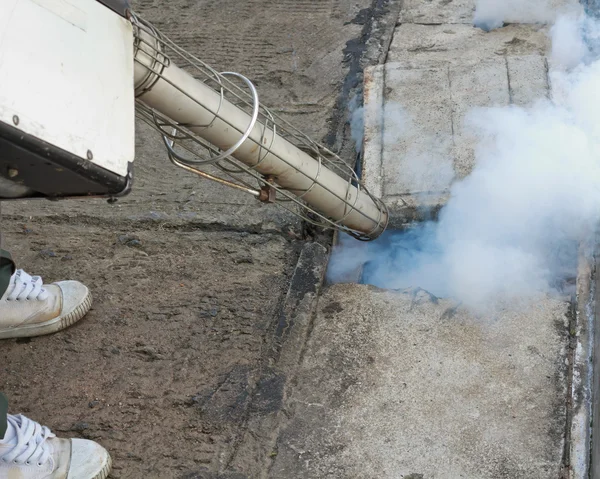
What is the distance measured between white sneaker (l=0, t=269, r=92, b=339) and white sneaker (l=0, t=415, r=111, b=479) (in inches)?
21.8

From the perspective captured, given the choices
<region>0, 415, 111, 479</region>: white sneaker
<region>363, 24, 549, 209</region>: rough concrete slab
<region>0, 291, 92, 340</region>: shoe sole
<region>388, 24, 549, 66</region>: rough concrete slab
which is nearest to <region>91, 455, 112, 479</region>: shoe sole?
<region>0, 415, 111, 479</region>: white sneaker

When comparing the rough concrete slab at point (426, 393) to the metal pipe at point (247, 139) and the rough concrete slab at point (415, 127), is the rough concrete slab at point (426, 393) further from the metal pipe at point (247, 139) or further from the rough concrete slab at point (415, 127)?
the rough concrete slab at point (415, 127)

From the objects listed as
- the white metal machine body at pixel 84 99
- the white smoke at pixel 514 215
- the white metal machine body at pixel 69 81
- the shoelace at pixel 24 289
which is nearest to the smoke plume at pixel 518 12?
the white smoke at pixel 514 215

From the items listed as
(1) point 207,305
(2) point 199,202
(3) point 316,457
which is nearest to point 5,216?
(2) point 199,202

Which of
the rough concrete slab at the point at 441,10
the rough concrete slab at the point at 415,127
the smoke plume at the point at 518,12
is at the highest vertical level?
the rough concrete slab at the point at 441,10

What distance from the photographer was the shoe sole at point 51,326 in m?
2.82

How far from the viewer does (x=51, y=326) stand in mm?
2852

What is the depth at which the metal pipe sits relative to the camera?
232cm

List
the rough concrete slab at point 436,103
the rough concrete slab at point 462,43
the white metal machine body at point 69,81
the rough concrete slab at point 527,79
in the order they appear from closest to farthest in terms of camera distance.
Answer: the white metal machine body at point 69,81 → the rough concrete slab at point 436,103 → the rough concrete slab at point 527,79 → the rough concrete slab at point 462,43

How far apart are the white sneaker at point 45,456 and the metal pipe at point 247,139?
111 cm

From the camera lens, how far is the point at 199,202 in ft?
11.7

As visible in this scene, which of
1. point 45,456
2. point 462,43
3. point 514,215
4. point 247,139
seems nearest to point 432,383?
point 514,215

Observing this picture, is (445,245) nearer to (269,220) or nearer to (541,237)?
(541,237)

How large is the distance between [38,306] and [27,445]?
2.22 feet
